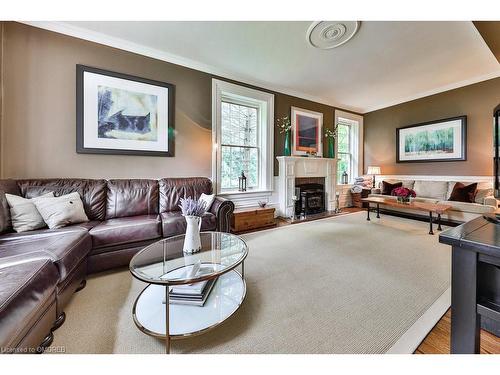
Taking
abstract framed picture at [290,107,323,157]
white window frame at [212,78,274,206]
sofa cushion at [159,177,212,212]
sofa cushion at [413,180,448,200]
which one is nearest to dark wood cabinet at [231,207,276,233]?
white window frame at [212,78,274,206]

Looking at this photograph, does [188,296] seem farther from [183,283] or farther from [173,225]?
[173,225]

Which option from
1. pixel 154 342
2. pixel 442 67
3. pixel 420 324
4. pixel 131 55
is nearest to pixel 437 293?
pixel 420 324

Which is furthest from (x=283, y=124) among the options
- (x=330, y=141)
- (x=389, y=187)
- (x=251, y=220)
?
(x=389, y=187)

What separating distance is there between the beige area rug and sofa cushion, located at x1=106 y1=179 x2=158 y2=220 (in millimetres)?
796

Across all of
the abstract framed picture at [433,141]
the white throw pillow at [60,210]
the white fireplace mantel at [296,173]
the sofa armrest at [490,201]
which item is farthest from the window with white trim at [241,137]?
the sofa armrest at [490,201]

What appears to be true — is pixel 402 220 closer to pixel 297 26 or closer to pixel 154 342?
pixel 297 26

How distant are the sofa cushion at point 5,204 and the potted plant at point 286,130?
394 cm

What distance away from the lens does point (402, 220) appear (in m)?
3.97

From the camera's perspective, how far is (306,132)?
15.2 feet

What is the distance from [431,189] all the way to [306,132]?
287 cm

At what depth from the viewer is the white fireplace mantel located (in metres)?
4.22

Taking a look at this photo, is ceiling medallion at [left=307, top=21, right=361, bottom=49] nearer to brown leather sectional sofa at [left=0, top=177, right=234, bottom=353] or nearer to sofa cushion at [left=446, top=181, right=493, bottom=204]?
brown leather sectional sofa at [left=0, top=177, right=234, bottom=353]

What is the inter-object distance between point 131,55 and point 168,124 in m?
1.03

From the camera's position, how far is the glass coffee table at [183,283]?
112 centimetres
